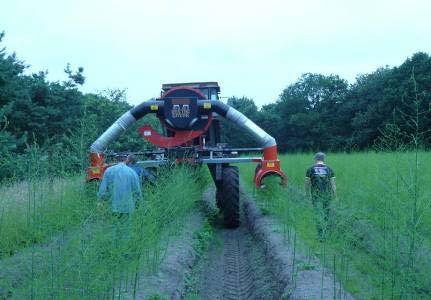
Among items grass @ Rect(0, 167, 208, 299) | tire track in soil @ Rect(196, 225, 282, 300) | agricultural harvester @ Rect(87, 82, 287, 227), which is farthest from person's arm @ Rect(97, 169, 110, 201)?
agricultural harvester @ Rect(87, 82, 287, 227)

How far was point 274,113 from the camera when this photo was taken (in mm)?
65312

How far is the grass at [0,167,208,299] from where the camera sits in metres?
5.34

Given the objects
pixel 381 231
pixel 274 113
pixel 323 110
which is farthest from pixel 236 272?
pixel 274 113

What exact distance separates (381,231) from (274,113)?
57580 mm

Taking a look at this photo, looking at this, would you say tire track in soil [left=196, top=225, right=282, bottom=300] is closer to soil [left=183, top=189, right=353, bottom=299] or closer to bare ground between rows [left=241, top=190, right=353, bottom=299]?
soil [left=183, top=189, right=353, bottom=299]

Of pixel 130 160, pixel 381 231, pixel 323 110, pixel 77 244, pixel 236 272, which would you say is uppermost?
pixel 323 110

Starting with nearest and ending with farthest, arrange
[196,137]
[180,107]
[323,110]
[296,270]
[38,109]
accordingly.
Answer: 1. [296,270]
2. [180,107]
3. [196,137]
4. [38,109]
5. [323,110]

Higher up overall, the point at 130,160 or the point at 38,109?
the point at 38,109

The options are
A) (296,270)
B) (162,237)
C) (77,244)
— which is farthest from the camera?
(162,237)

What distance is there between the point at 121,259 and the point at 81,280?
0.48 meters

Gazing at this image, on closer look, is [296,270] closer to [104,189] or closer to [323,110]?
[104,189]

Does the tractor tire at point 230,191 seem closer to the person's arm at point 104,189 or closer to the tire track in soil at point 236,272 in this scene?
the tire track in soil at point 236,272

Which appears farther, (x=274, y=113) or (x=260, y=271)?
(x=274, y=113)

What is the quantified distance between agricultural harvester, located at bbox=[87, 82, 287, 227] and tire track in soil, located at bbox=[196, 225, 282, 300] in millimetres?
1041
